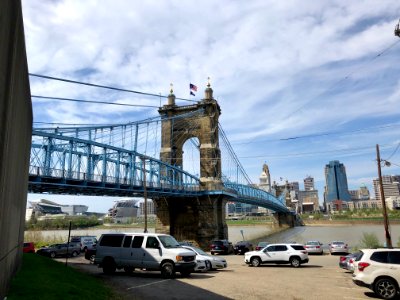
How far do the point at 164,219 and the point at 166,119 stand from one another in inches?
611

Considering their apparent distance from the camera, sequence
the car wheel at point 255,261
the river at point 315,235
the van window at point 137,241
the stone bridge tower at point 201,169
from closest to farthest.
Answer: the van window at point 137,241, the car wheel at point 255,261, the stone bridge tower at point 201,169, the river at point 315,235

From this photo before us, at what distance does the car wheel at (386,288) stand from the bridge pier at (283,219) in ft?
380

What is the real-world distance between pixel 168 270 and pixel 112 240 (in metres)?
3.41

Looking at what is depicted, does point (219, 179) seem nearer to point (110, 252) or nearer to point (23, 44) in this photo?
point (110, 252)

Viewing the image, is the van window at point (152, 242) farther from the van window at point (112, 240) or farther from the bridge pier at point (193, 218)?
the bridge pier at point (193, 218)

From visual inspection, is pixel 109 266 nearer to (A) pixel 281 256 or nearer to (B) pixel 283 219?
(A) pixel 281 256

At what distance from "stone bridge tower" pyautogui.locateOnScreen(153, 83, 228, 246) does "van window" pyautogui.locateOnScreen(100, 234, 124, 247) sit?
33.2m

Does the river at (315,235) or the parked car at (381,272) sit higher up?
the parked car at (381,272)

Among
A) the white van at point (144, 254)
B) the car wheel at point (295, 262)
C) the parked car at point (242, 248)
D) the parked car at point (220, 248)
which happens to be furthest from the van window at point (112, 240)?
the parked car at point (242, 248)

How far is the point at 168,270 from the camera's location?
1565cm

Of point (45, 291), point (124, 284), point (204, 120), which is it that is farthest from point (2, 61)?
point (204, 120)

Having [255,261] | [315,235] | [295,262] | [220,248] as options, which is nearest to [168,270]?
[255,261]

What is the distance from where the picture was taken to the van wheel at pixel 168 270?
51.3 ft

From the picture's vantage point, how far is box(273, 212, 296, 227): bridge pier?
12357 centimetres
